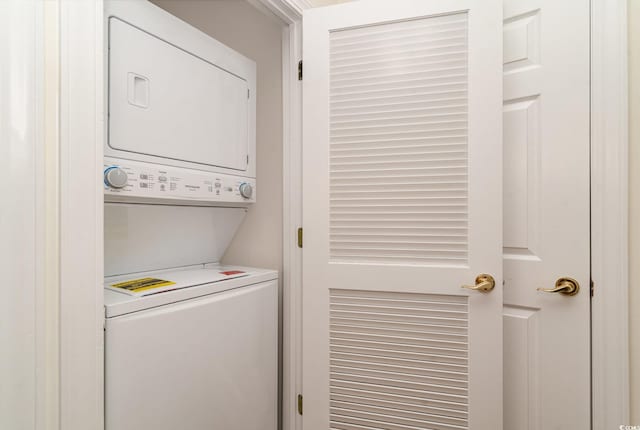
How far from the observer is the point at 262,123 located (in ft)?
6.06

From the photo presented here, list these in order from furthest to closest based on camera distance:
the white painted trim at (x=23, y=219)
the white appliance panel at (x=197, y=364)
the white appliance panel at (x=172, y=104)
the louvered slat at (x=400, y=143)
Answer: the louvered slat at (x=400, y=143) → the white appliance panel at (x=172, y=104) → the white appliance panel at (x=197, y=364) → the white painted trim at (x=23, y=219)

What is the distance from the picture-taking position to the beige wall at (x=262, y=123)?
5.90ft

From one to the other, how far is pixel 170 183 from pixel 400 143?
91 cm

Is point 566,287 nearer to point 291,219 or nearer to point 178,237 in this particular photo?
point 291,219

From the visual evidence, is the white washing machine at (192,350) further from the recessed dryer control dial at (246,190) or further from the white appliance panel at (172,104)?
the white appliance panel at (172,104)

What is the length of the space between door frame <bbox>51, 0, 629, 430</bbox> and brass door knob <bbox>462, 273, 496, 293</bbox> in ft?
1.11

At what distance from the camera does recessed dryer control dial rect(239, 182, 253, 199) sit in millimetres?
1575

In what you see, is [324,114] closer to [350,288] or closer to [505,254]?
[350,288]

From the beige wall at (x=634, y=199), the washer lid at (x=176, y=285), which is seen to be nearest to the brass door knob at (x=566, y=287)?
the beige wall at (x=634, y=199)

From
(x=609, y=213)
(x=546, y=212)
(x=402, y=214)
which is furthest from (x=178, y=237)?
(x=609, y=213)

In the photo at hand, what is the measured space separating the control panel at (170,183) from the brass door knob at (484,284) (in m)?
1.03

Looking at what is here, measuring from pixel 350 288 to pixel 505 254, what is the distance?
25.5 inches

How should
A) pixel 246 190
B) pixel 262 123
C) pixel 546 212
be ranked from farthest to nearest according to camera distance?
pixel 262 123 < pixel 246 190 < pixel 546 212

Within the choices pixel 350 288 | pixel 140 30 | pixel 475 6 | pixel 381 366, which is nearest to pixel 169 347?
pixel 350 288
